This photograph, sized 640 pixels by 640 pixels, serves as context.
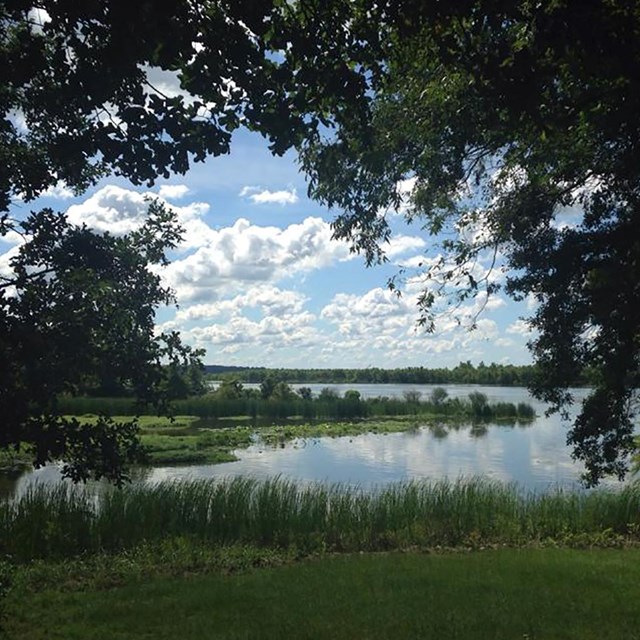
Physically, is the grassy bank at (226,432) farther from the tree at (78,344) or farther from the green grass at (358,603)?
the tree at (78,344)

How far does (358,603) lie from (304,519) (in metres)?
5.51

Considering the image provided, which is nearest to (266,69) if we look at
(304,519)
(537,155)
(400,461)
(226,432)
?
(537,155)

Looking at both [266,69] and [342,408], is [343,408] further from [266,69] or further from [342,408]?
[266,69]

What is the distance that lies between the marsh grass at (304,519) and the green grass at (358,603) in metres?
2.77

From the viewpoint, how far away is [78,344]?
3.65m

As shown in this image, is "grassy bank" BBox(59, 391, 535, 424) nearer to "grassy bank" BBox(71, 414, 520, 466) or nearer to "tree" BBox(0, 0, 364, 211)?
"grassy bank" BBox(71, 414, 520, 466)

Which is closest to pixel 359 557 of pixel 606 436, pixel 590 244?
pixel 606 436

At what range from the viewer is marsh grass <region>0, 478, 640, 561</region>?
11164 millimetres

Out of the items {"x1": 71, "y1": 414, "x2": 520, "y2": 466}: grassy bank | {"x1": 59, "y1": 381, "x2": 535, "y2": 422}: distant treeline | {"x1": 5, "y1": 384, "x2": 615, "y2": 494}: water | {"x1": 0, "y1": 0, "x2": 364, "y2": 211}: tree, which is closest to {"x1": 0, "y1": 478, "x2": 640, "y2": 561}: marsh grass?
{"x1": 5, "y1": 384, "x2": 615, "y2": 494}: water

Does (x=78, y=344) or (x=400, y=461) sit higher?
(x=78, y=344)

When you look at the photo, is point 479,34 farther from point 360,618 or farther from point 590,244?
point 590,244

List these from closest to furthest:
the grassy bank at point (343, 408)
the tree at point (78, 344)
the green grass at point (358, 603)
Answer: the tree at point (78, 344)
the green grass at point (358, 603)
the grassy bank at point (343, 408)

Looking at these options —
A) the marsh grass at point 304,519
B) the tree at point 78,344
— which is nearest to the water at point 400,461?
the marsh grass at point 304,519

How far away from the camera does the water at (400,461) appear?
907 inches
